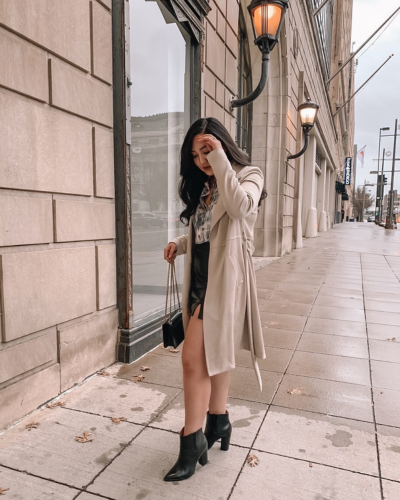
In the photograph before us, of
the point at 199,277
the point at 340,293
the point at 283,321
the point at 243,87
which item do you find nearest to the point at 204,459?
the point at 199,277

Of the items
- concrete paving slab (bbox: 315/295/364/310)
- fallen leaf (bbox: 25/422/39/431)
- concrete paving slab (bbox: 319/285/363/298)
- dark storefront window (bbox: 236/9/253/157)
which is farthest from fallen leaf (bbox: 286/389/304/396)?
dark storefront window (bbox: 236/9/253/157)

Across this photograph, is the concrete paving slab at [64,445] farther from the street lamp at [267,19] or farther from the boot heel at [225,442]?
the street lamp at [267,19]

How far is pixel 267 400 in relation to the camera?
10.3ft

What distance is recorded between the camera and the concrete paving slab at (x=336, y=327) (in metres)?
4.86

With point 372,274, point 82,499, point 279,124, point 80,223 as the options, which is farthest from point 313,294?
point 279,124

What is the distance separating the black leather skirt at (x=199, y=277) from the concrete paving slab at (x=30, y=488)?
3.86 ft

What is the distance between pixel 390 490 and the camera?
210cm

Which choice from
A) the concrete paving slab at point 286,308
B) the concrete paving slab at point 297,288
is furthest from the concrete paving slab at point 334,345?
the concrete paving slab at point 297,288

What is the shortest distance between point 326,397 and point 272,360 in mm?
868

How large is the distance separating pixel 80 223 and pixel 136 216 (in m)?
1.14

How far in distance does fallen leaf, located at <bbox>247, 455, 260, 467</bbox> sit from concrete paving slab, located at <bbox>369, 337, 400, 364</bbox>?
2.28 meters

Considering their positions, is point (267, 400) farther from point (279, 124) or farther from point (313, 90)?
point (313, 90)

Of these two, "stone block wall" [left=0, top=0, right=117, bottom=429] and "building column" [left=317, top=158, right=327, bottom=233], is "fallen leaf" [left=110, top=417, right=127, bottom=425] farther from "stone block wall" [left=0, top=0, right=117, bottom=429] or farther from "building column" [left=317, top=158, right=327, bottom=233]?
"building column" [left=317, top=158, right=327, bottom=233]

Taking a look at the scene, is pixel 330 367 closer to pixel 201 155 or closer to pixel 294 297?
pixel 201 155
